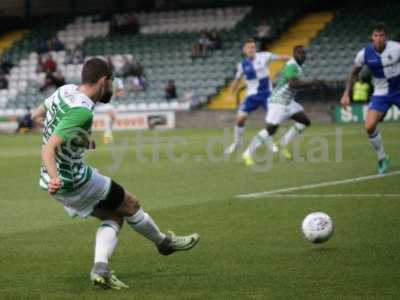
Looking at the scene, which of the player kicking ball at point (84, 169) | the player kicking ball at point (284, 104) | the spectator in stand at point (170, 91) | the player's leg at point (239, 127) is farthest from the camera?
the spectator in stand at point (170, 91)

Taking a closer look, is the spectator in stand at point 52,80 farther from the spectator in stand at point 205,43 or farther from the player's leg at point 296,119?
the player's leg at point 296,119

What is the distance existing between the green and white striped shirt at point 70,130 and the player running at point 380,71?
9.26m

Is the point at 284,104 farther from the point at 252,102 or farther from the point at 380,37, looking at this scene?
the point at 380,37

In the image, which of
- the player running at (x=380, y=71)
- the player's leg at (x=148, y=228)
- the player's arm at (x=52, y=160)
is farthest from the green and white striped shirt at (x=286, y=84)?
the player's arm at (x=52, y=160)

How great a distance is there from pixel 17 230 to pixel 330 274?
183 inches

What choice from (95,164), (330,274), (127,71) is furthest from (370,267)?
(127,71)

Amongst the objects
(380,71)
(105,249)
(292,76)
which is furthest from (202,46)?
(105,249)

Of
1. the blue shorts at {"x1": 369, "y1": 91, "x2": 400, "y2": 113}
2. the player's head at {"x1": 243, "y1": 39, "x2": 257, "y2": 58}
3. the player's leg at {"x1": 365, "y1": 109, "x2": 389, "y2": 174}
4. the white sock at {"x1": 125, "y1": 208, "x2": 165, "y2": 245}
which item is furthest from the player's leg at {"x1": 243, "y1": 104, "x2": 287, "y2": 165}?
the white sock at {"x1": 125, "y1": 208, "x2": 165, "y2": 245}

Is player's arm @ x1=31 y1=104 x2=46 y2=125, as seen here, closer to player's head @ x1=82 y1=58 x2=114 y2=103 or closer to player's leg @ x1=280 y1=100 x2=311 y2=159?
player's head @ x1=82 y1=58 x2=114 y2=103

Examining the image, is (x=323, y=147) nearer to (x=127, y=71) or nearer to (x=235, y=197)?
(x=235, y=197)

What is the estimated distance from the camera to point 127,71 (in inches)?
1639

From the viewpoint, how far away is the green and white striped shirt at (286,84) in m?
20.3

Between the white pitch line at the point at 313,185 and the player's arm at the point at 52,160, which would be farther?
the white pitch line at the point at 313,185

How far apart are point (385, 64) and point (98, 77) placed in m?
9.64
